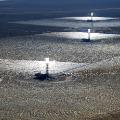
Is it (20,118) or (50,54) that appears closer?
(20,118)

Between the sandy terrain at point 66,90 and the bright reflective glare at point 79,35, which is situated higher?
the sandy terrain at point 66,90

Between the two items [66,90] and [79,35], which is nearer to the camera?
[66,90]

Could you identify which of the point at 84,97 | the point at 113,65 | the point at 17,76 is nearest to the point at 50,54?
the point at 113,65

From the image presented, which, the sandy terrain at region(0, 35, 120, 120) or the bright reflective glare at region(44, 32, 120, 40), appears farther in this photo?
the bright reflective glare at region(44, 32, 120, 40)

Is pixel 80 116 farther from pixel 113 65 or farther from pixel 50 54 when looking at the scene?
pixel 50 54

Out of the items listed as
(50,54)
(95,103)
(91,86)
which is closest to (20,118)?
(95,103)

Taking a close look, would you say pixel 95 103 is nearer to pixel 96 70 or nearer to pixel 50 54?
pixel 96 70

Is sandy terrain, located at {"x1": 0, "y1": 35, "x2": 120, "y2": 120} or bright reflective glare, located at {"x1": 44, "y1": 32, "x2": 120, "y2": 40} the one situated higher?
sandy terrain, located at {"x1": 0, "y1": 35, "x2": 120, "y2": 120}

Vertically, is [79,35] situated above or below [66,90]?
below

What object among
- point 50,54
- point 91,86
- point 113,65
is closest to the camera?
point 91,86

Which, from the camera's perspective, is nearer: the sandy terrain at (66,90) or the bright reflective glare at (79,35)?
the sandy terrain at (66,90)

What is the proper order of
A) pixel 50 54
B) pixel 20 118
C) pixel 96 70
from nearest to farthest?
pixel 20 118 → pixel 96 70 → pixel 50 54
